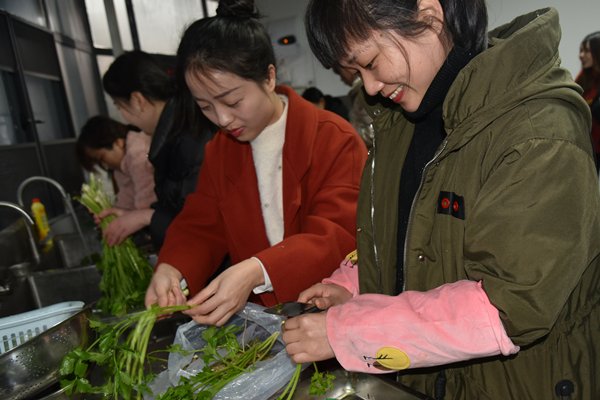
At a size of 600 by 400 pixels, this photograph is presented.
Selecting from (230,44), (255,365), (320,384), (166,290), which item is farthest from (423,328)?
(230,44)

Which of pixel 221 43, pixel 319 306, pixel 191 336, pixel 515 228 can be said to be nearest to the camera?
pixel 515 228

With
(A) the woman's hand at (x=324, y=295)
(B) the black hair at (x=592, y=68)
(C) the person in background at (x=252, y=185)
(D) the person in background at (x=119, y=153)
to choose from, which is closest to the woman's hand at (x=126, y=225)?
(D) the person in background at (x=119, y=153)

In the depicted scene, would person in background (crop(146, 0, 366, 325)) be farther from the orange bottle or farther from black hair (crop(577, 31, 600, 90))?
black hair (crop(577, 31, 600, 90))

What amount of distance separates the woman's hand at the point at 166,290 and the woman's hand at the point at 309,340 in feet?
1.58

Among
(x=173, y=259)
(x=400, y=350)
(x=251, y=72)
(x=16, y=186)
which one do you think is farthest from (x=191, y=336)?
(x=16, y=186)

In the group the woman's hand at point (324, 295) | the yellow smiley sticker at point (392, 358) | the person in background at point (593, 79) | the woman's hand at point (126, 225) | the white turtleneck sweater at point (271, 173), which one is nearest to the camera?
the yellow smiley sticker at point (392, 358)

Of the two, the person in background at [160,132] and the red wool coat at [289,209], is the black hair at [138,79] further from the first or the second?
the red wool coat at [289,209]

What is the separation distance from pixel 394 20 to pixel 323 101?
166 inches

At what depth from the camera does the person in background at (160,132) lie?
188 centimetres

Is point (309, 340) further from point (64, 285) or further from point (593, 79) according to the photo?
point (593, 79)

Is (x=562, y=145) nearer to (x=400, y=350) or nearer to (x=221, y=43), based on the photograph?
(x=400, y=350)

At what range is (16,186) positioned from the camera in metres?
2.89

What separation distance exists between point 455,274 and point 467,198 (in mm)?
153

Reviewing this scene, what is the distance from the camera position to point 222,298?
1122 mm
